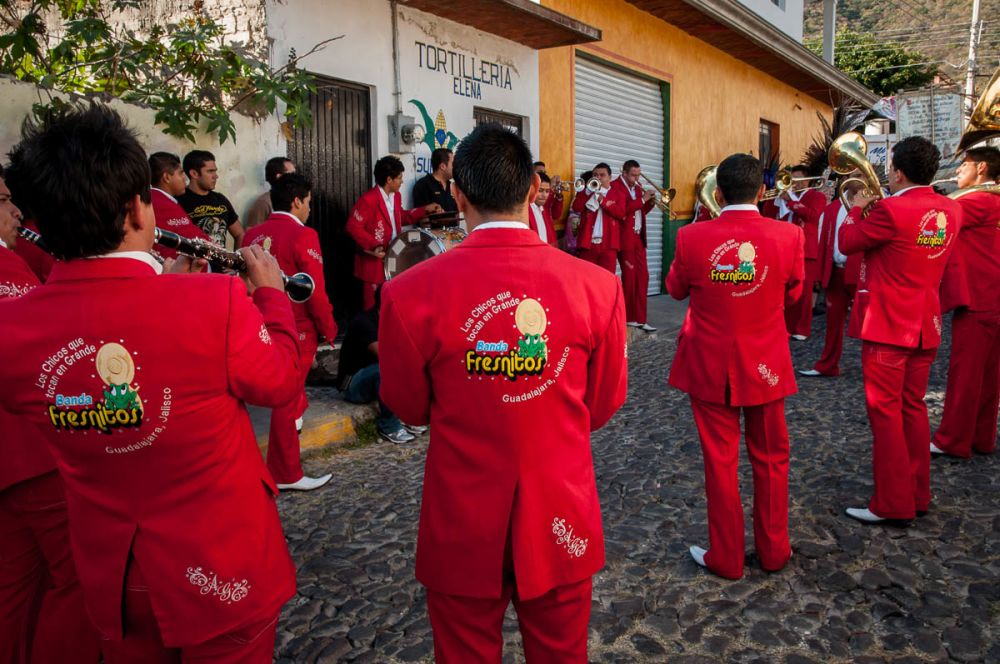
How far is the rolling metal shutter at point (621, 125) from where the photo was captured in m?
11.9

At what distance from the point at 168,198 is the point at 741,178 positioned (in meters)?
3.69

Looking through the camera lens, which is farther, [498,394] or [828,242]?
[828,242]

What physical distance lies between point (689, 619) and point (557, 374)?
1891 mm

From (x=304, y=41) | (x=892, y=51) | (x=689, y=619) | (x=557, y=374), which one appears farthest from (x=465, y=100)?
(x=892, y=51)

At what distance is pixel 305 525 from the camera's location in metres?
4.43

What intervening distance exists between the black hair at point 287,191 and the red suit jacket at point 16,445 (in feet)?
8.24

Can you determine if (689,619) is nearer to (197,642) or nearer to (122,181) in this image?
(197,642)

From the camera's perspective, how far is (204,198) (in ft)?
20.2

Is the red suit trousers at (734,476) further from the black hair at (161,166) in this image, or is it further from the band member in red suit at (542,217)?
the band member in red suit at (542,217)

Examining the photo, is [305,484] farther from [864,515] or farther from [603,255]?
[603,255]

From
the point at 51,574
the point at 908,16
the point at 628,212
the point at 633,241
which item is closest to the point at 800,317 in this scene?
the point at 633,241

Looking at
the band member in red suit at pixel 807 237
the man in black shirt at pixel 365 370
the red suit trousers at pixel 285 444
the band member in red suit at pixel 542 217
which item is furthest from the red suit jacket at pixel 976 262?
the band member in red suit at pixel 807 237

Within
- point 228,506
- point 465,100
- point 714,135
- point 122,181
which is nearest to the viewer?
point 122,181

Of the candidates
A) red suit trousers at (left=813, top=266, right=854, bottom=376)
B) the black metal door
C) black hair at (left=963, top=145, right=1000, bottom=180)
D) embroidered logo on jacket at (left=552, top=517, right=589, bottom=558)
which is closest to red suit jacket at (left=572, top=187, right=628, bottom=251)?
red suit trousers at (left=813, top=266, right=854, bottom=376)
